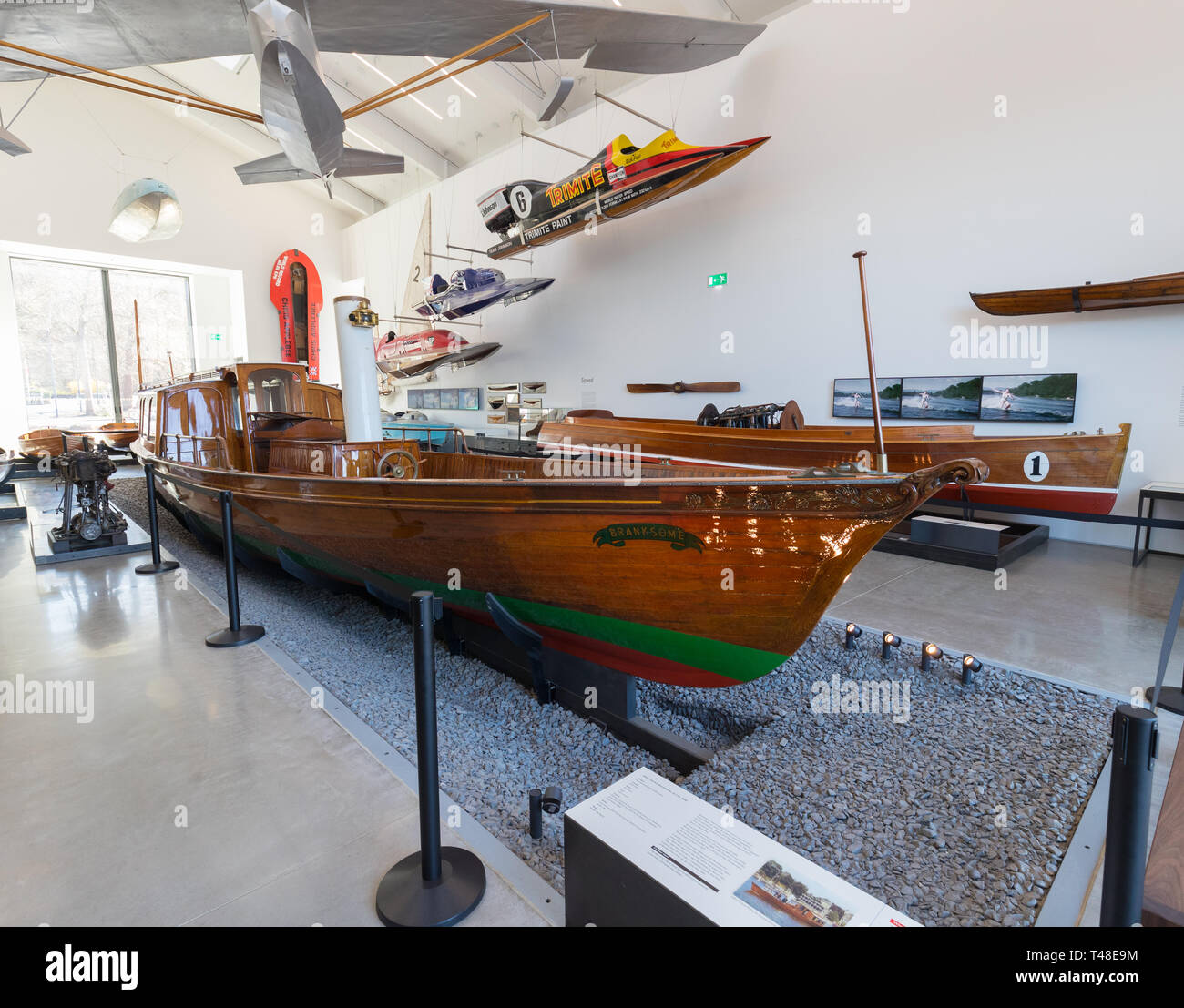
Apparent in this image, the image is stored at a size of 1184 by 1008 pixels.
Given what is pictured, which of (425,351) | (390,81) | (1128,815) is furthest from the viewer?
(425,351)

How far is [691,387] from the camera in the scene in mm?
7324

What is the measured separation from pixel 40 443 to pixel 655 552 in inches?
455

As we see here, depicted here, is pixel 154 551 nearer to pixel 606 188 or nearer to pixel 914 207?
pixel 606 188

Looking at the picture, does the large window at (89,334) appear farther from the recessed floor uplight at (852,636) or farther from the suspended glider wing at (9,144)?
the recessed floor uplight at (852,636)

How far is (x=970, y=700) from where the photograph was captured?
96.4 inches

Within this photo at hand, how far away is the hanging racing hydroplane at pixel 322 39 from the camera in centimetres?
425

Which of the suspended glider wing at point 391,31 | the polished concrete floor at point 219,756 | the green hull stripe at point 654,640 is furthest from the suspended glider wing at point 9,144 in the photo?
the green hull stripe at point 654,640

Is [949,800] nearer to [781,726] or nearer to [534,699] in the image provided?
[781,726]

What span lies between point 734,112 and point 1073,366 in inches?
176

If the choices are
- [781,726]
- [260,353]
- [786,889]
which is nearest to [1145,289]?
[781,726]

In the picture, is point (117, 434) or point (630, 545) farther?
point (117, 434)

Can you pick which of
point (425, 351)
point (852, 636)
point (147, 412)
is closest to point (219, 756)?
point (852, 636)

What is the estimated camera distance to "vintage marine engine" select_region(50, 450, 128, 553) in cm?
464

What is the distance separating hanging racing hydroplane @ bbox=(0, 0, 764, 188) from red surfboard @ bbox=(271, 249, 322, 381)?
7780 millimetres
